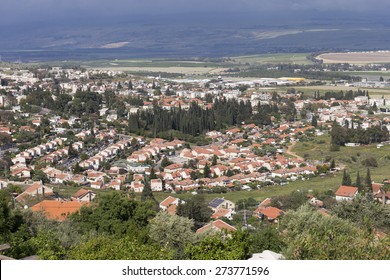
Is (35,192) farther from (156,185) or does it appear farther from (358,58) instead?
(358,58)

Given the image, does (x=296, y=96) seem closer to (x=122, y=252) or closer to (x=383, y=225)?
(x=383, y=225)

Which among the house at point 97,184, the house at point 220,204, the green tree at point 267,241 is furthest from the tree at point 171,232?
the house at point 97,184

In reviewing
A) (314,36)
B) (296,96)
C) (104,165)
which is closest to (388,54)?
(314,36)

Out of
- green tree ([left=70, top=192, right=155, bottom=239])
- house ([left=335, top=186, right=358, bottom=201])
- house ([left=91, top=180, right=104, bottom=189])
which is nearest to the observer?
green tree ([left=70, top=192, right=155, bottom=239])

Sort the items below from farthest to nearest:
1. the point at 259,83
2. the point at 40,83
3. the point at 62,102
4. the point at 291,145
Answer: the point at 259,83 < the point at 40,83 < the point at 62,102 < the point at 291,145

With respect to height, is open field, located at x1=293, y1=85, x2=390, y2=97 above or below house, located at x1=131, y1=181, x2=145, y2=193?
below

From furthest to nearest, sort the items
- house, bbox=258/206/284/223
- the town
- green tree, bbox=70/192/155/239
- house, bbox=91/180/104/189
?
house, bbox=91/180/104/189 → the town → house, bbox=258/206/284/223 → green tree, bbox=70/192/155/239

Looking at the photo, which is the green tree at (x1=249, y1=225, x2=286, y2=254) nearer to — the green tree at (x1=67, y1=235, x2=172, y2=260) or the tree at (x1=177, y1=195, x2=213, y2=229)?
the green tree at (x1=67, y1=235, x2=172, y2=260)

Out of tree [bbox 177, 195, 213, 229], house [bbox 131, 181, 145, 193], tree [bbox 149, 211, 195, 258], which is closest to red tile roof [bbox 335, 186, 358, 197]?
tree [bbox 177, 195, 213, 229]
